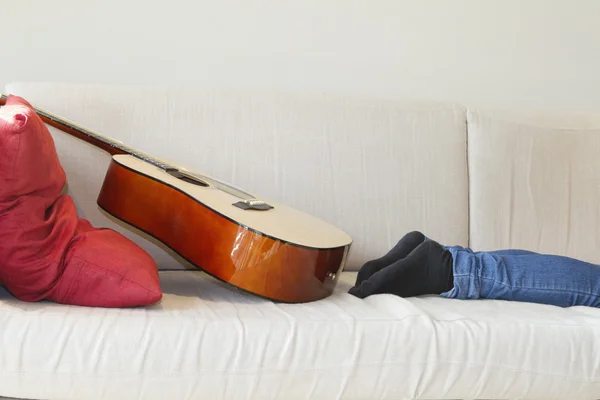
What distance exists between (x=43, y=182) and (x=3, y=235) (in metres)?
0.13

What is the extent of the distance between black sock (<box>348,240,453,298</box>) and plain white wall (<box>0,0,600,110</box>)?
894mm

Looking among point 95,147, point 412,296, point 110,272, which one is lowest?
point 412,296

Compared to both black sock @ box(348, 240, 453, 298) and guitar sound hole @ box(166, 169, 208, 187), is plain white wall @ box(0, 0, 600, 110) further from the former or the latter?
black sock @ box(348, 240, 453, 298)

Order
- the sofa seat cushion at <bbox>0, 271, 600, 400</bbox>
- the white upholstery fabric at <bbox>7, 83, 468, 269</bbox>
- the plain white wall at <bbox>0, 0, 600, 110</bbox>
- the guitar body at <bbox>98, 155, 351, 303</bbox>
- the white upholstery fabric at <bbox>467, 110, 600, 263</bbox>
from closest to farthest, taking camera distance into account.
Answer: the sofa seat cushion at <bbox>0, 271, 600, 400</bbox>
the guitar body at <bbox>98, 155, 351, 303</bbox>
the white upholstery fabric at <bbox>7, 83, 468, 269</bbox>
the white upholstery fabric at <bbox>467, 110, 600, 263</bbox>
the plain white wall at <bbox>0, 0, 600, 110</bbox>

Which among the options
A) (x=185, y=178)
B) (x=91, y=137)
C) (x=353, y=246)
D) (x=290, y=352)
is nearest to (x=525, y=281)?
(x=353, y=246)

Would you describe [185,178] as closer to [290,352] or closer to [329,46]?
[290,352]

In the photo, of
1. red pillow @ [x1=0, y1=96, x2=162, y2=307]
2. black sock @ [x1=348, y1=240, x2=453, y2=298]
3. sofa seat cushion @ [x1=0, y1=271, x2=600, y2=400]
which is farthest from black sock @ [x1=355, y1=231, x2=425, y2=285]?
red pillow @ [x1=0, y1=96, x2=162, y2=307]

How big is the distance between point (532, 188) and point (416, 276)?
25.4 inches

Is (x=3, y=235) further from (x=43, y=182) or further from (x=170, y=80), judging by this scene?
(x=170, y=80)

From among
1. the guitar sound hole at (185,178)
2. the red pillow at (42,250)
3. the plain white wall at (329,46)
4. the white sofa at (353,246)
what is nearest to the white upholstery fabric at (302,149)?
the white sofa at (353,246)

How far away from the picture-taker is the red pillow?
125 cm

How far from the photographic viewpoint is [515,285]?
1.57 m

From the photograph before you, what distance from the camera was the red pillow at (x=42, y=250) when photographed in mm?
1251

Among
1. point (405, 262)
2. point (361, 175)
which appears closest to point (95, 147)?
point (361, 175)
